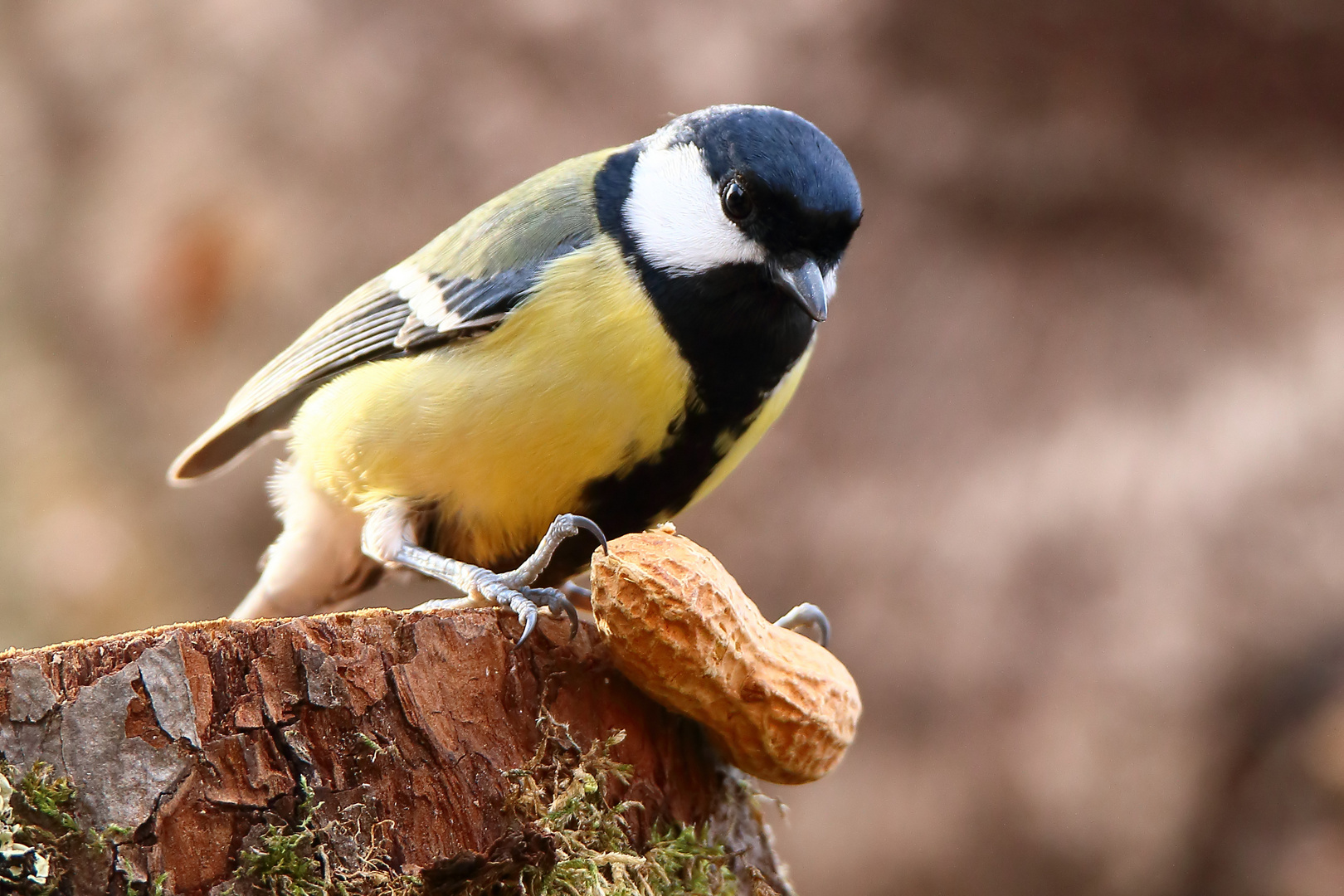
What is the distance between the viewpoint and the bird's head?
1808mm

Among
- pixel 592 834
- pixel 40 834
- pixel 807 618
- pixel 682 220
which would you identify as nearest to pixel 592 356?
pixel 682 220

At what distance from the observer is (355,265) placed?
11.8 ft

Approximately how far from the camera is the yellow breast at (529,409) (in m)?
1.82

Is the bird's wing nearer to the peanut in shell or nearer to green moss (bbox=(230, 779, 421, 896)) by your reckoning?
the peanut in shell

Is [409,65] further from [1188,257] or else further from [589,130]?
[1188,257]

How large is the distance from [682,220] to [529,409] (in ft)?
1.39

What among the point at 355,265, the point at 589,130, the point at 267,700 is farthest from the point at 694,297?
the point at 355,265

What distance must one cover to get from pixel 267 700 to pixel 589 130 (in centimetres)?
253

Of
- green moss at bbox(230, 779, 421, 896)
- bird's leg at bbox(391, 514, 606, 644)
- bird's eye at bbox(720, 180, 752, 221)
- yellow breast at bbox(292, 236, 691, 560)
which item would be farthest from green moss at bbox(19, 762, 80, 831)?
bird's eye at bbox(720, 180, 752, 221)

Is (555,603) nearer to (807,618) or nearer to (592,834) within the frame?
(592,834)

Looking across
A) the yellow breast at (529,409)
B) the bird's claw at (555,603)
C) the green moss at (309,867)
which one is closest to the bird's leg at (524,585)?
the bird's claw at (555,603)

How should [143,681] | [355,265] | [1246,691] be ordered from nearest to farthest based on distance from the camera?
1. [143,681]
2. [1246,691]
3. [355,265]

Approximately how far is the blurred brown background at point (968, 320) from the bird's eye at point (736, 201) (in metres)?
1.48

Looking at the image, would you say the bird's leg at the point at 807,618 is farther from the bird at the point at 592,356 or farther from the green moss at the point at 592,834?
the green moss at the point at 592,834
